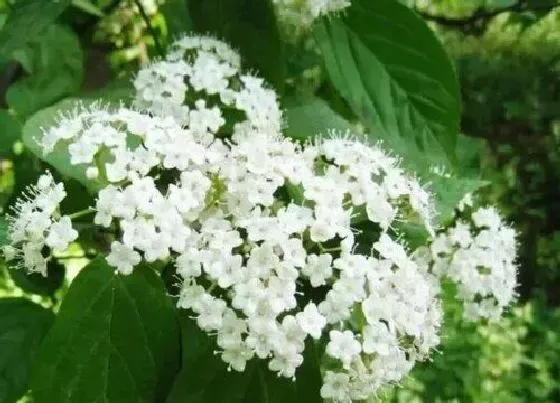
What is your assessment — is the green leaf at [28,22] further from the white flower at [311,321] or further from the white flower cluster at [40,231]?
the white flower at [311,321]

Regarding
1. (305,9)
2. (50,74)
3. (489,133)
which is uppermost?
(489,133)

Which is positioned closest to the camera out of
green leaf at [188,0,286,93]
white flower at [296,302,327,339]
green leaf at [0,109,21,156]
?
white flower at [296,302,327,339]

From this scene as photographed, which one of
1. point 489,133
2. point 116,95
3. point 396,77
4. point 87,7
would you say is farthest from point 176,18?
point 489,133

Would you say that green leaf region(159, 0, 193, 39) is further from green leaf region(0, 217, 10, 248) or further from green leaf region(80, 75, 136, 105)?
green leaf region(0, 217, 10, 248)

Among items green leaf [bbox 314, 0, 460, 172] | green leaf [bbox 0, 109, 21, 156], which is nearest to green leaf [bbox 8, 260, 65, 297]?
green leaf [bbox 0, 109, 21, 156]

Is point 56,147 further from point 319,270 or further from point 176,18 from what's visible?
point 176,18

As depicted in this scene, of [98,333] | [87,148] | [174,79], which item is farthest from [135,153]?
[174,79]
